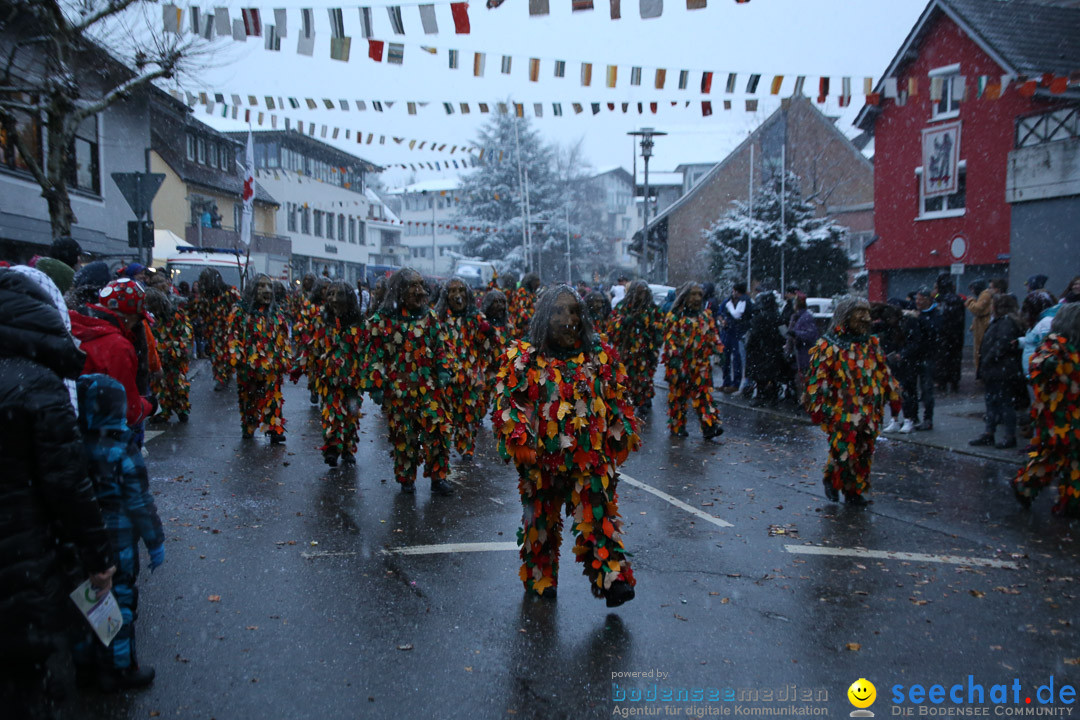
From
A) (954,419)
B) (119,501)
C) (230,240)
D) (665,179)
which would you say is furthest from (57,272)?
(665,179)

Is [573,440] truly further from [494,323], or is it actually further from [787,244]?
[787,244]

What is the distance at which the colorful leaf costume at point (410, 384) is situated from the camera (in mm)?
7711

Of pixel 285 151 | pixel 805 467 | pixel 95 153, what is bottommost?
pixel 805 467

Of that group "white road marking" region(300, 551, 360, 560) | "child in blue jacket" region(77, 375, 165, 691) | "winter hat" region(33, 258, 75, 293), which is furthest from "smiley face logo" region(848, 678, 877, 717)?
"winter hat" region(33, 258, 75, 293)

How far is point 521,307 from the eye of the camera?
15.8m

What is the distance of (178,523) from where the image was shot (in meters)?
6.84

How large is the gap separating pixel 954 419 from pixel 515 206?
47558 mm

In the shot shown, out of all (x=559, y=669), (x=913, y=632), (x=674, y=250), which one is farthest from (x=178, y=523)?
(x=674, y=250)

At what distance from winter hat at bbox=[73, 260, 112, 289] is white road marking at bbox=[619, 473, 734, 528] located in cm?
485

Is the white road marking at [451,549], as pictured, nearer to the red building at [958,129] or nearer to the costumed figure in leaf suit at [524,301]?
the costumed figure in leaf suit at [524,301]

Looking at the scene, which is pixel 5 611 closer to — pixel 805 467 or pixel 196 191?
pixel 805 467

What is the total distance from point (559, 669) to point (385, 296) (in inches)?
176

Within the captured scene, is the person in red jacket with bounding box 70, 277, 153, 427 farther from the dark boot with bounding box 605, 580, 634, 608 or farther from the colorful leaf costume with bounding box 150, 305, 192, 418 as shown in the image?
the colorful leaf costume with bounding box 150, 305, 192, 418

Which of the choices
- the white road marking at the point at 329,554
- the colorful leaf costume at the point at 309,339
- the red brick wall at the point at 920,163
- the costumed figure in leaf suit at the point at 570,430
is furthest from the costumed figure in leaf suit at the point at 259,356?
the red brick wall at the point at 920,163
